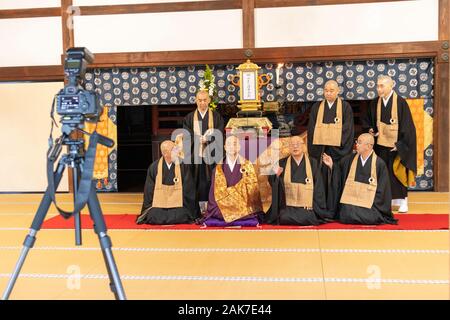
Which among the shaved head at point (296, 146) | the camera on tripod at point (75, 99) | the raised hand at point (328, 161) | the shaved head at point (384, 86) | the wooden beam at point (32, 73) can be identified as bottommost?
the raised hand at point (328, 161)

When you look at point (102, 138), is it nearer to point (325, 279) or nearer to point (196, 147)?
point (325, 279)

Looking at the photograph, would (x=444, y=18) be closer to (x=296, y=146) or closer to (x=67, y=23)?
(x=296, y=146)

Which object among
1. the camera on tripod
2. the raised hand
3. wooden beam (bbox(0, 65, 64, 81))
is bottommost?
the raised hand

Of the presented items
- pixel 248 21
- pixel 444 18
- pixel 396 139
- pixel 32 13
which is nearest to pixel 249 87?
pixel 248 21

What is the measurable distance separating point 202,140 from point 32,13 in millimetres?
3575

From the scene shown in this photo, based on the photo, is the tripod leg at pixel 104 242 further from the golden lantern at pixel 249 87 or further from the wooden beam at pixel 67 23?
the wooden beam at pixel 67 23

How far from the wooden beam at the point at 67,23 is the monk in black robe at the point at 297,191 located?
4101 millimetres

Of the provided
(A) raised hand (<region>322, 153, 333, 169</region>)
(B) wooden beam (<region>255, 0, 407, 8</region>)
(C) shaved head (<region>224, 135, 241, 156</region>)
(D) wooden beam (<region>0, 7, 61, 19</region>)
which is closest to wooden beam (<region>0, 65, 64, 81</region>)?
(D) wooden beam (<region>0, 7, 61, 19</region>)

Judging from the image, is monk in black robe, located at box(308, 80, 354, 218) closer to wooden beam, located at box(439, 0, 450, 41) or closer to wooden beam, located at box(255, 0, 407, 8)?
wooden beam, located at box(255, 0, 407, 8)

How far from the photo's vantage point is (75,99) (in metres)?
2.47

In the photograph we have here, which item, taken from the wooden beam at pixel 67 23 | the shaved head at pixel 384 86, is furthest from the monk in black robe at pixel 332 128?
the wooden beam at pixel 67 23

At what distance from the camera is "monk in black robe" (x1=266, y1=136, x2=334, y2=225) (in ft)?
17.2

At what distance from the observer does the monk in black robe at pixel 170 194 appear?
5.46m

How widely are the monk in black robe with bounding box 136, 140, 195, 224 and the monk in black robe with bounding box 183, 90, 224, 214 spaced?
0.53 meters
